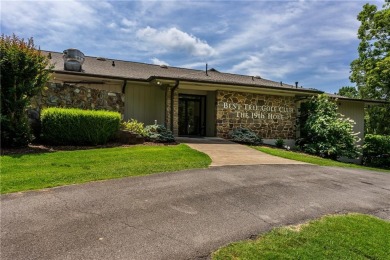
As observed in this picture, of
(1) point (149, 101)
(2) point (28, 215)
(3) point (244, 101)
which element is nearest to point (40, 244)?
(2) point (28, 215)

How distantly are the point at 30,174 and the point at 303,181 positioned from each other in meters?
6.47

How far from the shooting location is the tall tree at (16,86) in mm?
8648

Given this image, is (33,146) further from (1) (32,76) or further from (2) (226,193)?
(2) (226,193)

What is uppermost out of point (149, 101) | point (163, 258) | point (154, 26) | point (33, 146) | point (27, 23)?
point (154, 26)

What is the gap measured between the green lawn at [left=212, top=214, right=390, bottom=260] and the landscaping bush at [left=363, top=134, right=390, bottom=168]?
13918mm

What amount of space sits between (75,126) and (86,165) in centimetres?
323

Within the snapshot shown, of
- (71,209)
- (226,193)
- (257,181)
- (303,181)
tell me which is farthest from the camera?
(303,181)

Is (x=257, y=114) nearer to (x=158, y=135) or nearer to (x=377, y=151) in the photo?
(x=158, y=135)

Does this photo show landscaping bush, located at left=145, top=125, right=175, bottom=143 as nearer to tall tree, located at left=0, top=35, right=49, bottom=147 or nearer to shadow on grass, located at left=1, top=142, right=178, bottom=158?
shadow on grass, located at left=1, top=142, right=178, bottom=158

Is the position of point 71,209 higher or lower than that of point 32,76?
lower

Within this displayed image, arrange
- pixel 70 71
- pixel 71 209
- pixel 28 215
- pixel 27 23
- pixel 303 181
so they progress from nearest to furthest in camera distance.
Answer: pixel 28 215, pixel 71 209, pixel 303 181, pixel 27 23, pixel 70 71

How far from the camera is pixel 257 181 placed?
6.77 m

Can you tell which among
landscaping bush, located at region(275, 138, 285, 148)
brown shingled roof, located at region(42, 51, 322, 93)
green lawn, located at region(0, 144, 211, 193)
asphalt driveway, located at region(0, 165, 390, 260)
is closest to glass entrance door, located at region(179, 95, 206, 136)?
brown shingled roof, located at region(42, 51, 322, 93)

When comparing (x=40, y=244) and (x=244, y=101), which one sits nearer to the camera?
(x=40, y=244)
